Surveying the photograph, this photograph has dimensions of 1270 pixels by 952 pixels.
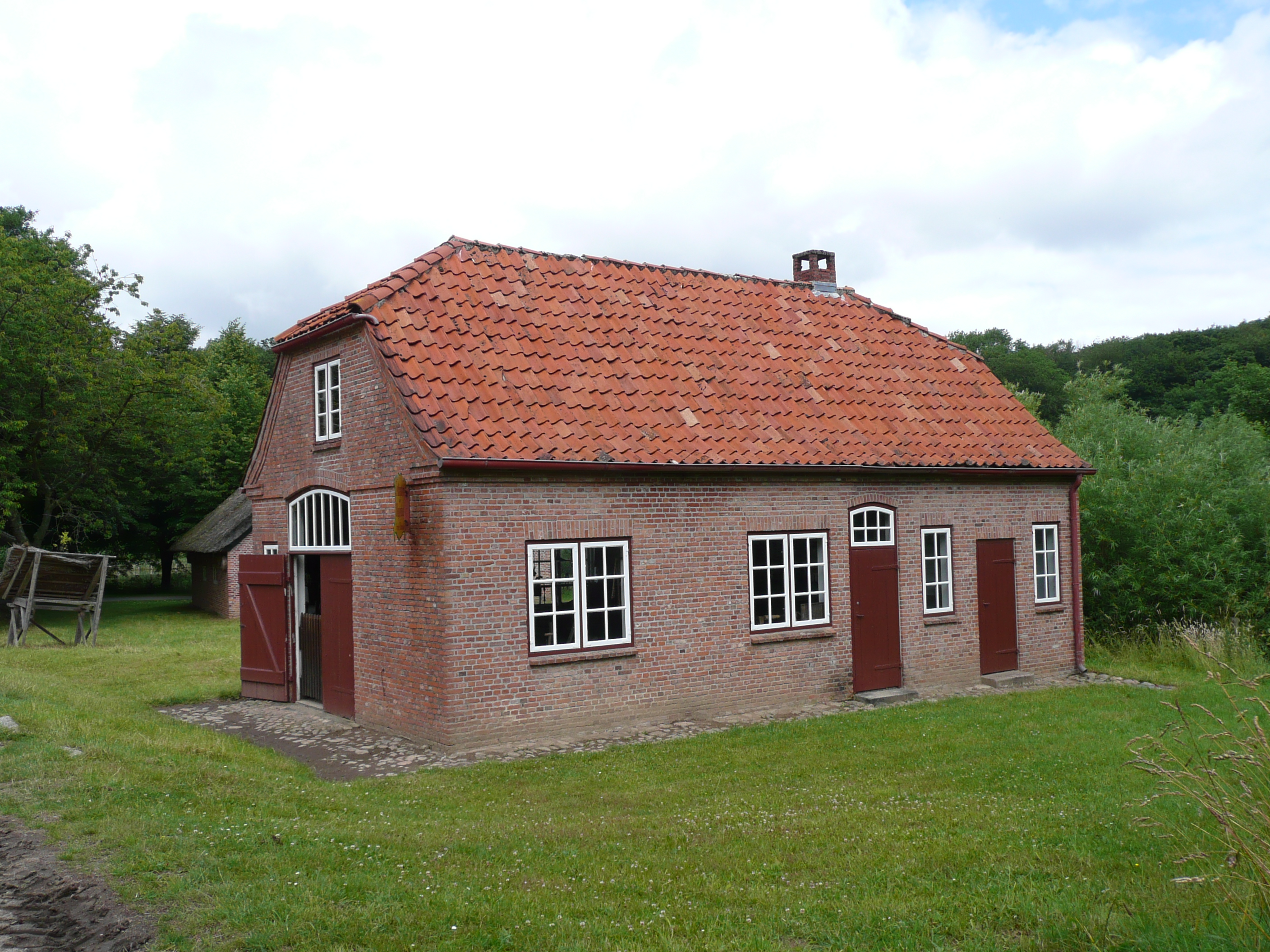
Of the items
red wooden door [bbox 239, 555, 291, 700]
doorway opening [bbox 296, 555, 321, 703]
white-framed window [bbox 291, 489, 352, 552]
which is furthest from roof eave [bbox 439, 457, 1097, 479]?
red wooden door [bbox 239, 555, 291, 700]

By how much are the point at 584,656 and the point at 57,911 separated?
23.4 feet

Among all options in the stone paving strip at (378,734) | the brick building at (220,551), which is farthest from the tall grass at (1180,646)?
the brick building at (220,551)

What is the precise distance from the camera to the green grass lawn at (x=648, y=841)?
5.18 meters

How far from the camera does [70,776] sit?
8.33 m

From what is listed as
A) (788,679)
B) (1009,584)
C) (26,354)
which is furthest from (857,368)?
(26,354)

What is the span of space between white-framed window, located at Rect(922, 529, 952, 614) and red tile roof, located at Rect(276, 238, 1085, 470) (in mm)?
1253

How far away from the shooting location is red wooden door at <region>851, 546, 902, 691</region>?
48.5 feet

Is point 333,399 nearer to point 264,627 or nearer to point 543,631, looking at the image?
point 264,627

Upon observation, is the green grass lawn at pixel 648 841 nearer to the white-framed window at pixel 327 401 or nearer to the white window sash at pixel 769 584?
the white window sash at pixel 769 584

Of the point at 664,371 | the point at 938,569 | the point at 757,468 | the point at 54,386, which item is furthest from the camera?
the point at 54,386

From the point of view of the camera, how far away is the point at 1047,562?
17484 mm

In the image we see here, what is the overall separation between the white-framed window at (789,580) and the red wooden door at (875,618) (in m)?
0.54

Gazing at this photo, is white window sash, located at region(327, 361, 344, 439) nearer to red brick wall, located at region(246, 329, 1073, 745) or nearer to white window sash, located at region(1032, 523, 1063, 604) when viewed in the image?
red brick wall, located at region(246, 329, 1073, 745)

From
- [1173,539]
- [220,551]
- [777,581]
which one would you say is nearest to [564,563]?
[777,581]
